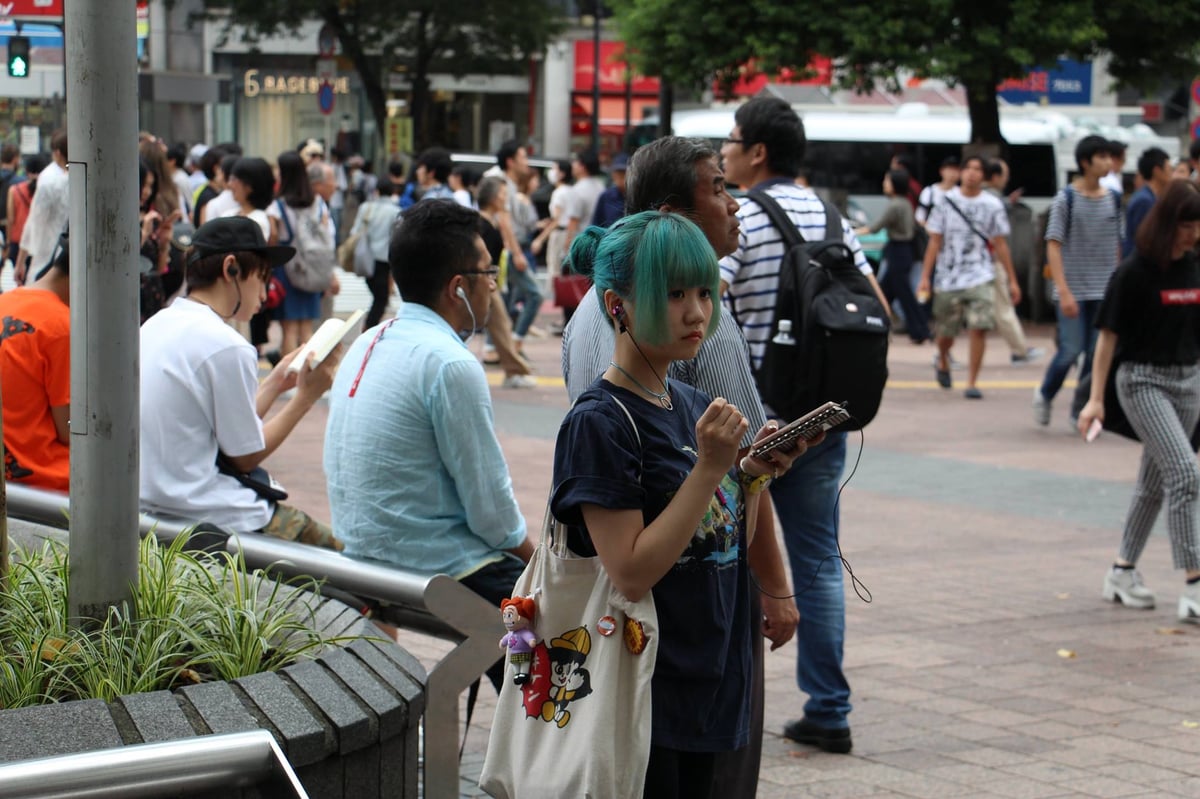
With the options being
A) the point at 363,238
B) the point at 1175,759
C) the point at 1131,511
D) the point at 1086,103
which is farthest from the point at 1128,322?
the point at 1086,103

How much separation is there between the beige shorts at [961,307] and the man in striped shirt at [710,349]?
34.2ft

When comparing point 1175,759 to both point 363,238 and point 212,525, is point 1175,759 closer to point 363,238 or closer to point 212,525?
point 212,525

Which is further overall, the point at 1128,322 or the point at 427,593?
the point at 1128,322

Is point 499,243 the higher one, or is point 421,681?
point 499,243

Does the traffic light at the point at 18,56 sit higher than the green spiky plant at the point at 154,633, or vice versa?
the traffic light at the point at 18,56

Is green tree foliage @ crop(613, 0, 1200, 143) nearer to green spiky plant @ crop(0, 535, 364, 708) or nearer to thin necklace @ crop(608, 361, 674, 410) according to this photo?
green spiky plant @ crop(0, 535, 364, 708)

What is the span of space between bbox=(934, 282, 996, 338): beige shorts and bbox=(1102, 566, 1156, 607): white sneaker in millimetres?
6942

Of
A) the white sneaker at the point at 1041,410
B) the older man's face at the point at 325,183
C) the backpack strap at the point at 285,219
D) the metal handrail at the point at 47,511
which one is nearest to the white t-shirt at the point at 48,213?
the backpack strap at the point at 285,219

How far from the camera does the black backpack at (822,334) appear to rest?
4.94m

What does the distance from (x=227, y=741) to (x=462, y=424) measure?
2006 mm

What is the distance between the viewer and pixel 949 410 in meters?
13.4

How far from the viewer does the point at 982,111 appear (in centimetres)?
2456

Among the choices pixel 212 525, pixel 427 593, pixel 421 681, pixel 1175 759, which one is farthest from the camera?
pixel 1175 759

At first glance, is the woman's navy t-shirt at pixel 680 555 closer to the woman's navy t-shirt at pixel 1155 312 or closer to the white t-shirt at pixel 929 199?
the woman's navy t-shirt at pixel 1155 312
